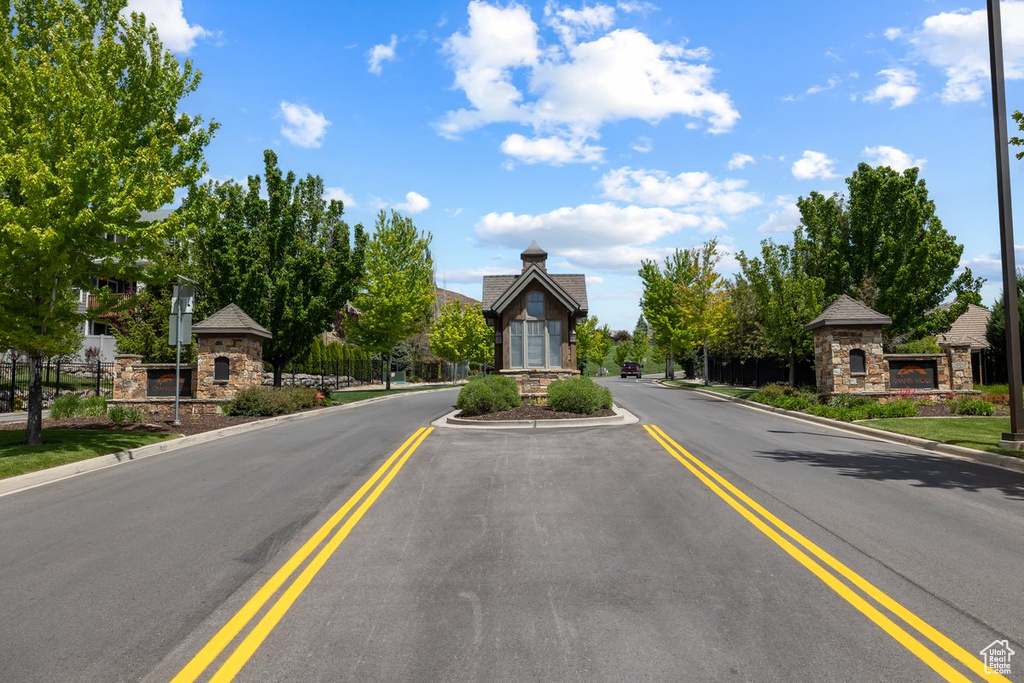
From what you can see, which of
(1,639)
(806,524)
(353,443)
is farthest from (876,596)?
(353,443)

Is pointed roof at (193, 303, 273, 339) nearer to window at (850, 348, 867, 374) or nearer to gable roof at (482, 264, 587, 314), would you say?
gable roof at (482, 264, 587, 314)

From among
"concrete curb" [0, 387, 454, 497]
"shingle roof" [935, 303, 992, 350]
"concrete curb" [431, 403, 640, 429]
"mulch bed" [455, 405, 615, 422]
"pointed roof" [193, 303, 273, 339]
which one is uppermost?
"shingle roof" [935, 303, 992, 350]

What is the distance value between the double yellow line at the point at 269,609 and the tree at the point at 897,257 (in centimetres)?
2670

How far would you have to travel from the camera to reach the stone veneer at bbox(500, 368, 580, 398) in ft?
84.1

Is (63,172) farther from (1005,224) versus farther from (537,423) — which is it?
(1005,224)

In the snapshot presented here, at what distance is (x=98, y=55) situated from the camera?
13727mm

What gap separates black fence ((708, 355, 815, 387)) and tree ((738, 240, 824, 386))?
1.26 m

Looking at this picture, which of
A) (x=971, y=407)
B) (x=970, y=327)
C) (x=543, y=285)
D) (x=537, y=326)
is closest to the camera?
(x=971, y=407)

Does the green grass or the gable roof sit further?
the gable roof

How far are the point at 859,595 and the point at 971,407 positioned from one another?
1861 cm

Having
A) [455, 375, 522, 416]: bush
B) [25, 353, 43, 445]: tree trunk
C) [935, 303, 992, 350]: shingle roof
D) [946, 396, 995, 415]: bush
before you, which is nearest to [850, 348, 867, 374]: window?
[946, 396, 995, 415]: bush

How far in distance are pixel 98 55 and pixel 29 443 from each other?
8.47 metres

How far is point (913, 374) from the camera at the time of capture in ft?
74.3

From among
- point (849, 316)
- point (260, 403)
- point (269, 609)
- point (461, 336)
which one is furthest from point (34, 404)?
point (461, 336)
